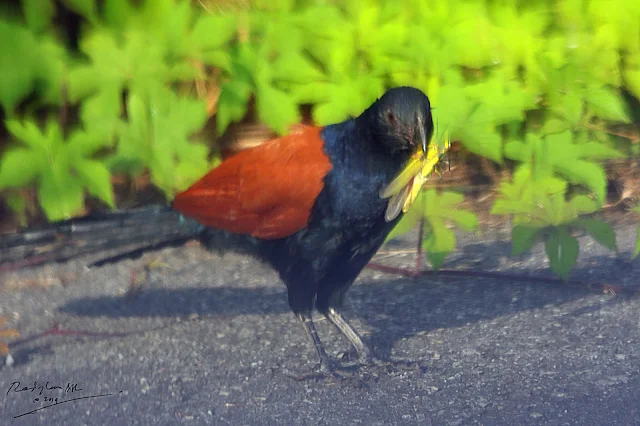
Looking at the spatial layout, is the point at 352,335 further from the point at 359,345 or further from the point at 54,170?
the point at 54,170

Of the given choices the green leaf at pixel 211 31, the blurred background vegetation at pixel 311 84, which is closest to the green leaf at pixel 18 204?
the blurred background vegetation at pixel 311 84

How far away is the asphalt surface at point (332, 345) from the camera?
8.59 feet

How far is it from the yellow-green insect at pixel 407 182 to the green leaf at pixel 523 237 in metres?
0.76

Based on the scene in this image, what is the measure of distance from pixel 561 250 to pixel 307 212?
43.4 inches

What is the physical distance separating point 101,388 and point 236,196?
31.3 inches

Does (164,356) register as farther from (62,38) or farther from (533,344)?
(62,38)

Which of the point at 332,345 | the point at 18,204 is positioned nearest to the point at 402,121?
the point at 332,345

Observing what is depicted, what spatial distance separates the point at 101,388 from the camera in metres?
2.79

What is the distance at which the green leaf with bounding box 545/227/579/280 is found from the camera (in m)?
3.32

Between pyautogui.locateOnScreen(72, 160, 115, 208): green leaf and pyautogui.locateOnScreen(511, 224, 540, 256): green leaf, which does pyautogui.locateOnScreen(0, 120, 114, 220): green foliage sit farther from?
pyautogui.locateOnScreen(511, 224, 540, 256): green leaf

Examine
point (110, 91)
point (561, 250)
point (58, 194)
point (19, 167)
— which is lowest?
point (561, 250)

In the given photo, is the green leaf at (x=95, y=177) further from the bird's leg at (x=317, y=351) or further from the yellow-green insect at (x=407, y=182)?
the yellow-green insect at (x=407, y=182)

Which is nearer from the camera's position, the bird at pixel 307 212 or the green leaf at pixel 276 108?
the bird at pixel 307 212

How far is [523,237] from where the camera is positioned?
3.42 metres
